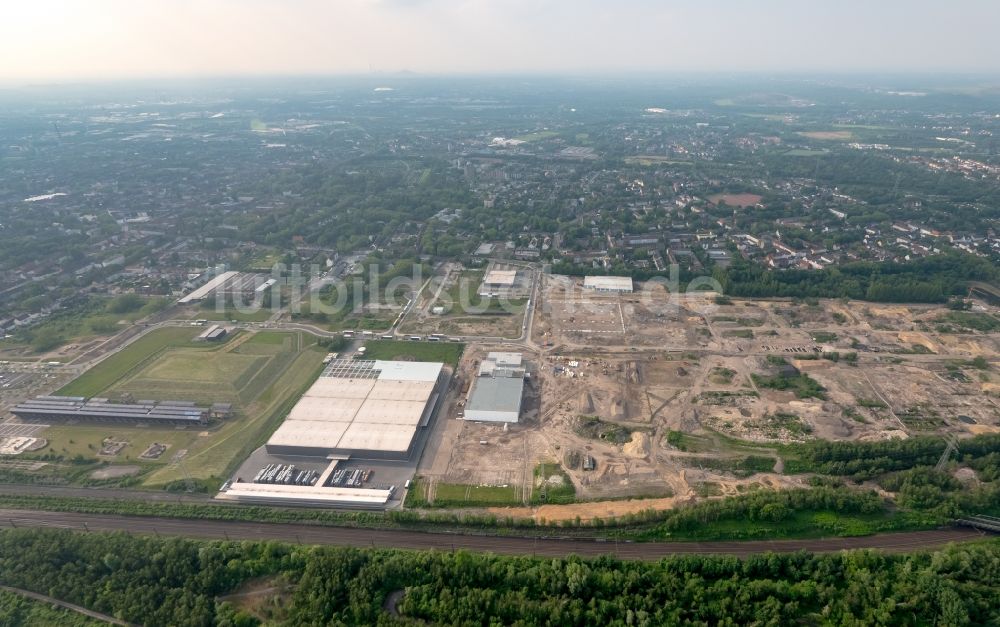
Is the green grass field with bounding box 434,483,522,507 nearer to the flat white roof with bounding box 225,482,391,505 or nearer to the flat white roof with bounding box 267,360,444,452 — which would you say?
the flat white roof with bounding box 225,482,391,505

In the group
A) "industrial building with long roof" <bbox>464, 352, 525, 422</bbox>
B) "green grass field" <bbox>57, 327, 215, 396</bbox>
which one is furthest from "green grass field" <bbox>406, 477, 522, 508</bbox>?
"green grass field" <bbox>57, 327, 215, 396</bbox>

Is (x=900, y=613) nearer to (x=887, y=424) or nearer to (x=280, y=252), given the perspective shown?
(x=887, y=424)

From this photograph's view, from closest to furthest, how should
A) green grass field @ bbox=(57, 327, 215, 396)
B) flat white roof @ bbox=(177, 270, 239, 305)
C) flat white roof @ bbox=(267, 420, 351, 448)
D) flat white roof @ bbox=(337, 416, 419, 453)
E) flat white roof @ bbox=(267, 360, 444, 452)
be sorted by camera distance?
flat white roof @ bbox=(337, 416, 419, 453) < flat white roof @ bbox=(267, 420, 351, 448) < flat white roof @ bbox=(267, 360, 444, 452) < green grass field @ bbox=(57, 327, 215, 396) < flat white roof @ bbox=(177, 270, 239, 305)

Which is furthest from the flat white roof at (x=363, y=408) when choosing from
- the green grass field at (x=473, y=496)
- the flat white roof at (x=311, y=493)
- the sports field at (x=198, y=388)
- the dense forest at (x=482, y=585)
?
the dense forest at (x=482, y=585)

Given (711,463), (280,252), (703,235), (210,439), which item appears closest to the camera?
(711,463)

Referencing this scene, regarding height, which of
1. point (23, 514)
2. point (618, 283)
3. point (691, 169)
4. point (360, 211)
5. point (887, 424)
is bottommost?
point (23, 514)

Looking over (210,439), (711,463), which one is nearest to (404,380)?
(210,439)

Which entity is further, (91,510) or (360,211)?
(360,211)
